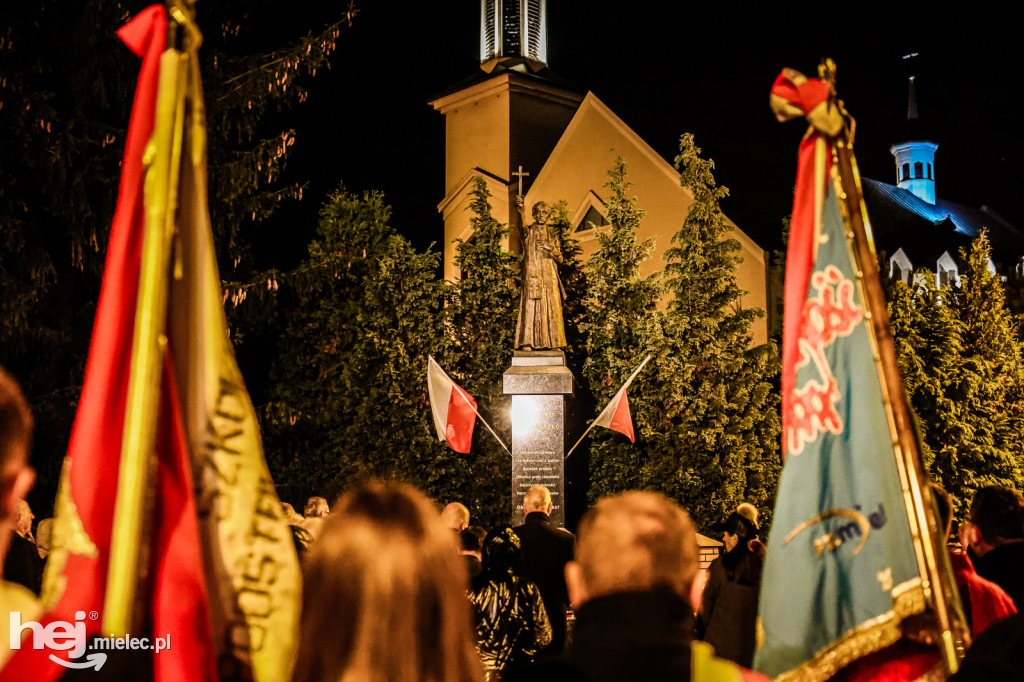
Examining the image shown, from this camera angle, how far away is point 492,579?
439 centimetres

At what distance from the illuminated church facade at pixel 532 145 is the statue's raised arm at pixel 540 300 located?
9120 millimetres

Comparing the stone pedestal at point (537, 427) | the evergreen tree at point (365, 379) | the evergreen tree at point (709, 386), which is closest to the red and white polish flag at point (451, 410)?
the stone pedestal at point (537, 427)

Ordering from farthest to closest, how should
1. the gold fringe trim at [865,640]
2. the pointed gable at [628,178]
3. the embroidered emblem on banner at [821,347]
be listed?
1. the pointed gable at [628,178]
2. the embroidered emblem on banner at [821,347]
3. the gold fringe trim at [865,640]

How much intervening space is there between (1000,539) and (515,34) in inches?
1210

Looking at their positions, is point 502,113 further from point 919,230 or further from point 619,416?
point 619,416

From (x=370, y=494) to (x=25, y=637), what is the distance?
0.83 metres

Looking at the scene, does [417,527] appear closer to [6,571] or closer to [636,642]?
[636,642]

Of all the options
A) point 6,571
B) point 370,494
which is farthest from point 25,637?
point 6,571

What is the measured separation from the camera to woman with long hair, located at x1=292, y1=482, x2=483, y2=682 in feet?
5.25

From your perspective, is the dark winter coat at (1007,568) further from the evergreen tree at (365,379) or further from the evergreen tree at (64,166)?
the evergreen tree at (365,379)

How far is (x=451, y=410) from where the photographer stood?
16812 mm

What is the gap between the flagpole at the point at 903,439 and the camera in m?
2.60

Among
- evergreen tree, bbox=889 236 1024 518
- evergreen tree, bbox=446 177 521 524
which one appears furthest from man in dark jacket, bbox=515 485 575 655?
evergreen tree, bbox=889 236 1024 518

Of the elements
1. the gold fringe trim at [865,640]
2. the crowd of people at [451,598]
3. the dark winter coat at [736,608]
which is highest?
the crowd of people at [451,598]
